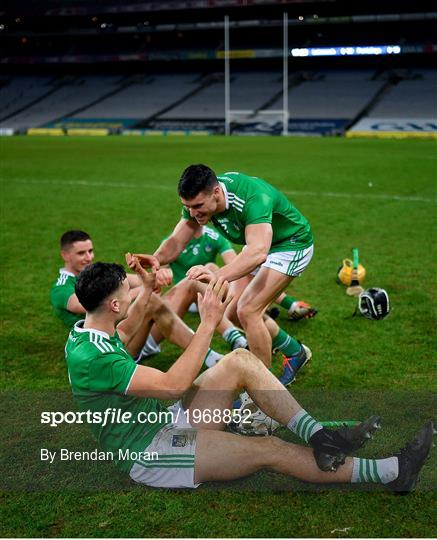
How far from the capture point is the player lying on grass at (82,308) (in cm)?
576

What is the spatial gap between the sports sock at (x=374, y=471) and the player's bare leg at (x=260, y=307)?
1939 millimetres

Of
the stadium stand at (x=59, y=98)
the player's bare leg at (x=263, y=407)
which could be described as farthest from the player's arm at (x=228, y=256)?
the stadium stand at (x=59, y=98)

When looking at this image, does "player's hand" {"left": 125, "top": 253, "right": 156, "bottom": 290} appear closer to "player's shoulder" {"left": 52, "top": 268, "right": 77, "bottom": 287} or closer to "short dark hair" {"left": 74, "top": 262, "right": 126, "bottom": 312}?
"short dark hair" {"left": 74, "top": 262, "right": 126, "bottom": 312}

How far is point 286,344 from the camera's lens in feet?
20.1

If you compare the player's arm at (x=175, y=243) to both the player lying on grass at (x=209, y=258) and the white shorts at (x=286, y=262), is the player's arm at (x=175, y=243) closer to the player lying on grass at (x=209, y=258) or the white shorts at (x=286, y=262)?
the white shorts at (x=286, y=262)

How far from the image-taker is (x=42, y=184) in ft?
63.7

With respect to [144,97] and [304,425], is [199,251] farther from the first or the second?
[144,97]

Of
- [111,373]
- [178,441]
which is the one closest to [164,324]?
[178,441]

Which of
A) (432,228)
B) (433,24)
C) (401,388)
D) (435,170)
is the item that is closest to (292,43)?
(433,24)

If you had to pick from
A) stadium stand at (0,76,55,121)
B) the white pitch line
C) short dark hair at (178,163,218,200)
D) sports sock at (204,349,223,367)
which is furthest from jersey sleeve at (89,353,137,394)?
stadium stand at (0,76,55,121)

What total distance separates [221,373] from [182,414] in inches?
14.6

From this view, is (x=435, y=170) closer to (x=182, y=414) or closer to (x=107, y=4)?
(x=182, y=414)
